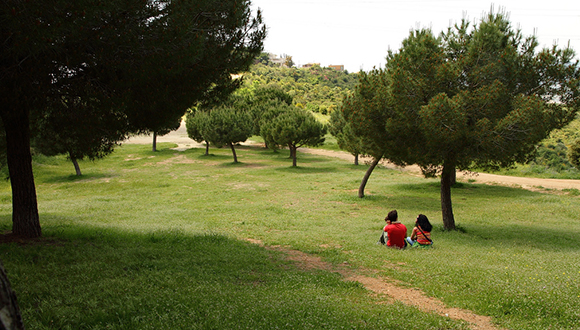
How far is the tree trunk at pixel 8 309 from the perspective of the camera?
1.71 metres

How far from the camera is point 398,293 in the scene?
6.32 metres

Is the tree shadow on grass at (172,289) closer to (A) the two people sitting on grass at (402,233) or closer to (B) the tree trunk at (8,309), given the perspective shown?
(B) the tree trunk at (8,309)

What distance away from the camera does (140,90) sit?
786 centimetres

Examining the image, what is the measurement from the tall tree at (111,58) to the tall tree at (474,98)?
5.20m

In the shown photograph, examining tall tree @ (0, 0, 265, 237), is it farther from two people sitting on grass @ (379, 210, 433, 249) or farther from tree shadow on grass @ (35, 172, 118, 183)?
tree shadow on grass @ (35, 172, 118, 183)

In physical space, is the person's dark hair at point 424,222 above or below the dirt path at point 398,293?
above

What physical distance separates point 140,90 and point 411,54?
873 centimetres

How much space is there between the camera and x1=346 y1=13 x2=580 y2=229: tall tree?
411 inches

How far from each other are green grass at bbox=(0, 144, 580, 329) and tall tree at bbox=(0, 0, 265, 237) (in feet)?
9.17

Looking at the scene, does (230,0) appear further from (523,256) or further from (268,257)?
(523,256)

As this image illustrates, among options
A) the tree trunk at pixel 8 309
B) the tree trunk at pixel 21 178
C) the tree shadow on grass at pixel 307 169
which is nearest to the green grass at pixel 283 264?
the tree trunk at pixel 21 178

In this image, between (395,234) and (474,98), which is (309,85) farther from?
(395,234)

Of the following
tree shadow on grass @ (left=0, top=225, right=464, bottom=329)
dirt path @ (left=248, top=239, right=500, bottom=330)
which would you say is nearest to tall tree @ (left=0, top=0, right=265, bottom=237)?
tree shadow on grass @ (left=0, top=225, right=464, bottom=329)

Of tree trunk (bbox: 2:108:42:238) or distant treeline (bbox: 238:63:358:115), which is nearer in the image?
tree trunk (bbox: 2:108:42:238)
